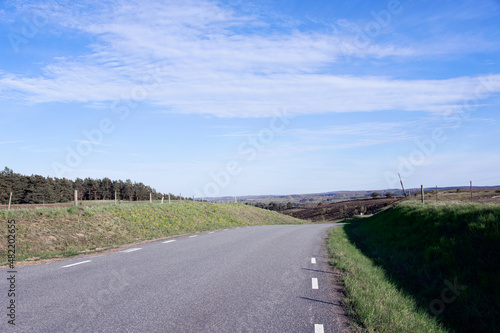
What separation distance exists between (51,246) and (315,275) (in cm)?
1134

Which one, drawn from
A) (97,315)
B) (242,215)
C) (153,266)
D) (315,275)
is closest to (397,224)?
(315,275)

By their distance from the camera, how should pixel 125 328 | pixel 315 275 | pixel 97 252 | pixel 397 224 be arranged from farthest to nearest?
pixel 397 224, pixel 97 252, pixel 315 275, pixel 125 328

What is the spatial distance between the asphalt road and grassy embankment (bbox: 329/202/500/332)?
67cm

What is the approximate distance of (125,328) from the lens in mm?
4617

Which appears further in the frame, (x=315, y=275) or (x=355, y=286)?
(x=315, y=275)

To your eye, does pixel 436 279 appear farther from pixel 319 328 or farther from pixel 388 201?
pixel 388 201

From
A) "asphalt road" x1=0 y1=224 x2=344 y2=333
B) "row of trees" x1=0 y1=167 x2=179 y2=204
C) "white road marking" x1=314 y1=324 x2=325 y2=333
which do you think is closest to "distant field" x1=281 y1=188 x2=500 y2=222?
"asphalt road" x1=0 y1=224 x2=344 y2=333

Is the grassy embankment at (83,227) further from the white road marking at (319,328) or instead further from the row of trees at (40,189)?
the row of trees at (40,189)

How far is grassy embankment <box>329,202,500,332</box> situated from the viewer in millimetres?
5652

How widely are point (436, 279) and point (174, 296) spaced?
6326mm

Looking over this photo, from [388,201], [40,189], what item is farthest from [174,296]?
[388,201]

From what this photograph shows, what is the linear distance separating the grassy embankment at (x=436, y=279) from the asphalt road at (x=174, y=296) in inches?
26.5

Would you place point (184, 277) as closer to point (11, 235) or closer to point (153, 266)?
point (153, 266)

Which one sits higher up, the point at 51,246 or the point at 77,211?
the point at 77,211
